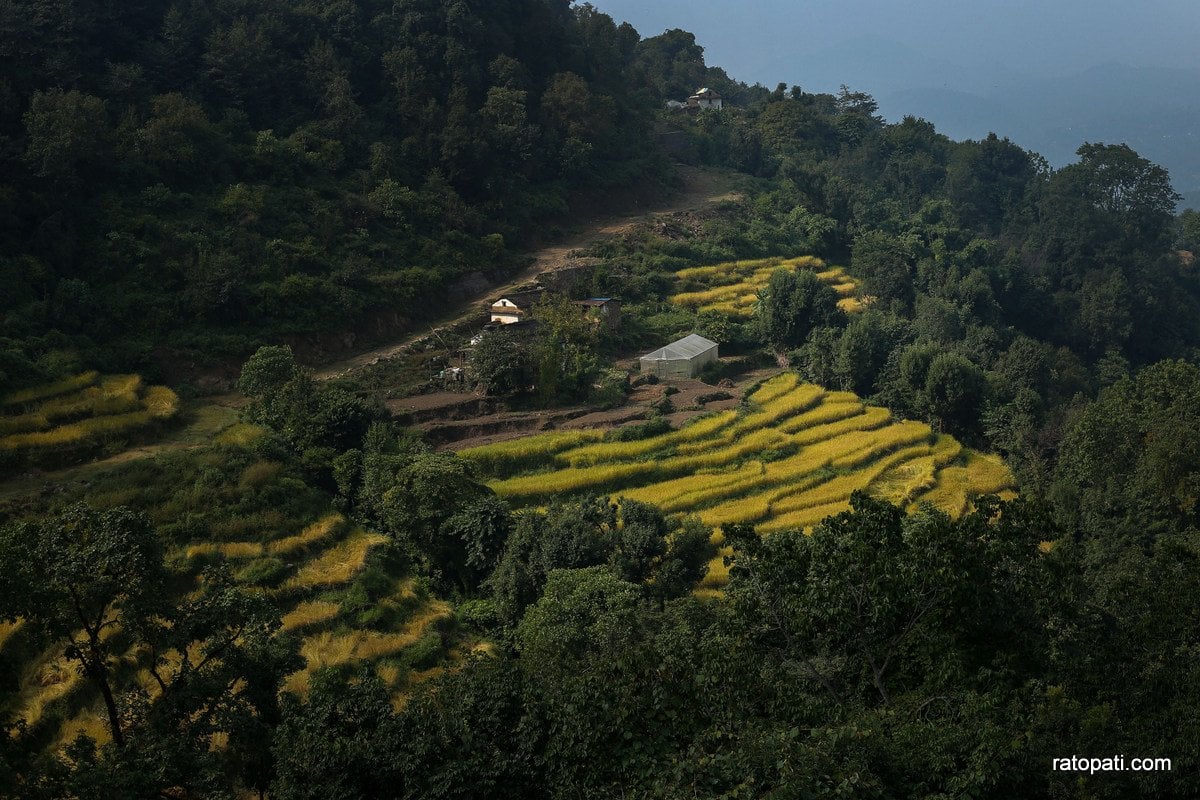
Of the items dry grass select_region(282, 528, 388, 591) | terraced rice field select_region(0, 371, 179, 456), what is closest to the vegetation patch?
terraced rice field select_region(0, 371, 179, 456)

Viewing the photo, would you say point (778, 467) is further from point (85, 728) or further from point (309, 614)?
point (85, 728)

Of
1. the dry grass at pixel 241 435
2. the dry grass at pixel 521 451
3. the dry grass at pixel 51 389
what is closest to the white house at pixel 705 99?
the dry grass at pixel 521 451

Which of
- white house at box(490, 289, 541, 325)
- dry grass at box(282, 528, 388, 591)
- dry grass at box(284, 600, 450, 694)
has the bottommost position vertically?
dry grass at box(284, 600, 450, 694)

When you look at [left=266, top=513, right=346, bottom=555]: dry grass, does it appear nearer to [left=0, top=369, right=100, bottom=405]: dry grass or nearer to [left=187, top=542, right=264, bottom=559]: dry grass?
[left=187, top=542, right=264, bottom=559]: dry grass

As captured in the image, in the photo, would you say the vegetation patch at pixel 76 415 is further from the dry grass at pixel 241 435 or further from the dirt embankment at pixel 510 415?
the dirt embankment at pixel 510 415

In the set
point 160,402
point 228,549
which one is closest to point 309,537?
point 228,549

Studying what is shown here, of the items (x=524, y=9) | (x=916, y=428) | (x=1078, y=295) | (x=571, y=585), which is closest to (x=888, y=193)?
(x=1078, y=295)

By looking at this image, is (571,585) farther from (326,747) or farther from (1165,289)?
(1165,289)
